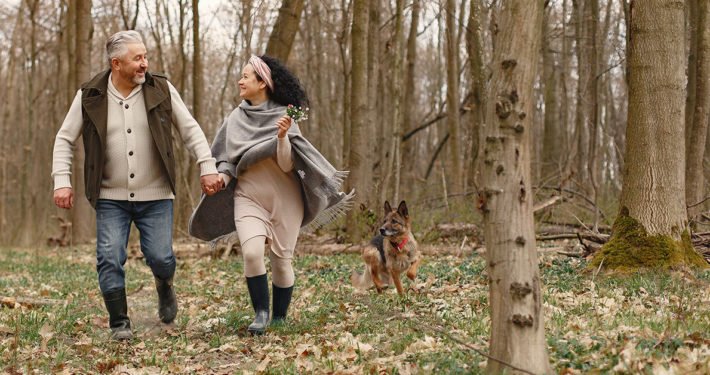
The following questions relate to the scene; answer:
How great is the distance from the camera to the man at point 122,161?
21.1 ft

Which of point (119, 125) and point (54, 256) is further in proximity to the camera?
point (54, 256)

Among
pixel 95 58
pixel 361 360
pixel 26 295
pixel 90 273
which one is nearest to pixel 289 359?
pixel 361 360

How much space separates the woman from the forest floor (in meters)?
0.56

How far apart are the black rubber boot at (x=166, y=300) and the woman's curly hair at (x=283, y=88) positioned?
1970mm

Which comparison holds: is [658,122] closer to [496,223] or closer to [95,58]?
[496,223]

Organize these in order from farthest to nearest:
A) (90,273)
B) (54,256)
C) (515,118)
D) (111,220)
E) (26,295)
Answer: (54,256), (90,273), (26,295), (111,220), (515,118)

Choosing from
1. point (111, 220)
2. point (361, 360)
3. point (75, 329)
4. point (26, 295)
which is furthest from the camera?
point (26, 295)

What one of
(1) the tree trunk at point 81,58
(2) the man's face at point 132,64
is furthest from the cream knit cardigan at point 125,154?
(1) the tree trunk at point 81,58

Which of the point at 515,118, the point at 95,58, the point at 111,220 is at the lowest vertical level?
the point at 111,220

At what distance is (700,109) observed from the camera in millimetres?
11188

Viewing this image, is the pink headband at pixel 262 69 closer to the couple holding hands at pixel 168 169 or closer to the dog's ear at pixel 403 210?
the couple holding hands at pixel 168 169

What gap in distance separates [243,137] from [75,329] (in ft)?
7.90

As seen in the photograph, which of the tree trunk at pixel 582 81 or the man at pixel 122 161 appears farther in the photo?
the tree trunk at pixel 582 81

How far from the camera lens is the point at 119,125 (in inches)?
257
